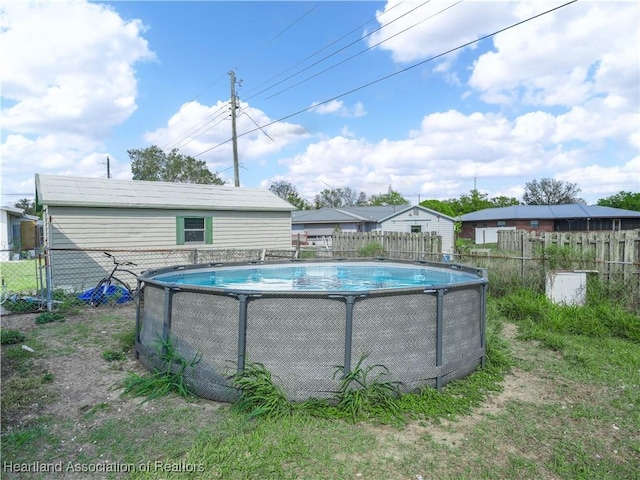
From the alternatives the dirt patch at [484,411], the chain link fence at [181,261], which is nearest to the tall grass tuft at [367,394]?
the dirt patch at [484,411]

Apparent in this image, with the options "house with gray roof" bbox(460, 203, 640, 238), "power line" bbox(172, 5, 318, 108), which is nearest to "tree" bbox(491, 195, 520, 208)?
"house with gray roof" bbox(460, 203, 640, 238)

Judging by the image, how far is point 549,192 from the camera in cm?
4947

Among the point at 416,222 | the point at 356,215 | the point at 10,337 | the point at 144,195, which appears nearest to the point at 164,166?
the point at 356,215

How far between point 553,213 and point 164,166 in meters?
33.8

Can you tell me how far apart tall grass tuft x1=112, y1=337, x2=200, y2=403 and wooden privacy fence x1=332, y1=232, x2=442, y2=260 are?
27.8ft

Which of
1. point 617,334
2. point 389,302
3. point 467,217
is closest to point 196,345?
point 389,302

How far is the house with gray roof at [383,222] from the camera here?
2773 cm

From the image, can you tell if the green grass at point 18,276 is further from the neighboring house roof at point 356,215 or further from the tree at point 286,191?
the tree at point 286,191

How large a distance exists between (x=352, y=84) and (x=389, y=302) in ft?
34.7

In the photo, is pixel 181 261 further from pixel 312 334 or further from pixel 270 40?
pixel 312 334

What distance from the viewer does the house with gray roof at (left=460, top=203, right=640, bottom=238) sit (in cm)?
3133

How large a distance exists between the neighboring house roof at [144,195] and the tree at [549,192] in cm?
4632

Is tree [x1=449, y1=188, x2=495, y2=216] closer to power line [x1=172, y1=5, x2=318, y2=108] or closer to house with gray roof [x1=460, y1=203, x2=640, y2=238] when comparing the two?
house with gray roof [x1=460, y1=203, x2=640, y2=238]

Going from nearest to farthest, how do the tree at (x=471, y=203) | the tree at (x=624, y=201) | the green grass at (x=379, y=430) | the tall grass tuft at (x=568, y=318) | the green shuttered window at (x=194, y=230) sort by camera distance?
the green grass at (x=379, y=430) → the tall grass tuft at (x=568, y=318) → the green shuttered window at (x=194, y=230) → the tree at (x=624, y=201) → the tree at (x=471, y=203)
